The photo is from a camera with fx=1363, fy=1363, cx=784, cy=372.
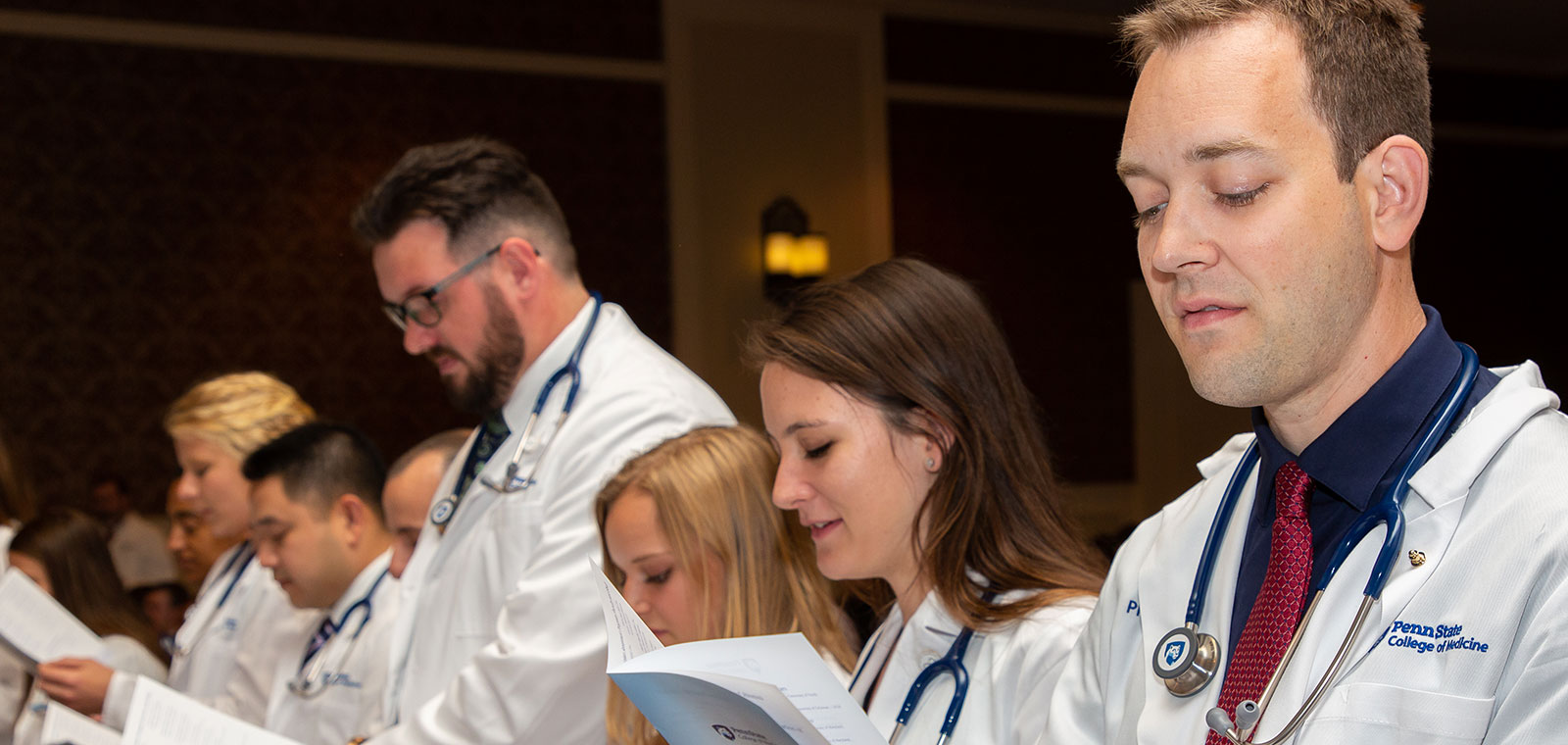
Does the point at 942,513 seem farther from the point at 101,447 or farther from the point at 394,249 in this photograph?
the point at 101,447

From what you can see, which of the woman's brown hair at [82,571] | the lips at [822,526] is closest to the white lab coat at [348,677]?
the woman's brown hair at [82,571]

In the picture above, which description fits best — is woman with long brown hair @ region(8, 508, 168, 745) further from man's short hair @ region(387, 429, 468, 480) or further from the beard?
the beard

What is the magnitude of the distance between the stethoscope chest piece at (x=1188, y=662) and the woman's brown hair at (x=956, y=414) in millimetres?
509

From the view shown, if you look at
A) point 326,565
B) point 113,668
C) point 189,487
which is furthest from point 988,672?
point 189,487

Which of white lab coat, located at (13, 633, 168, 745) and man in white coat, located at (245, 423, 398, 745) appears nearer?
man in white coat, located at (245, 423, 398, 745)

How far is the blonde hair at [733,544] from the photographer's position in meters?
2.12

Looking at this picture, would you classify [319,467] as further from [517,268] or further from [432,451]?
[517,268]

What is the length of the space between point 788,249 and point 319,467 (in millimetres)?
→ 4190

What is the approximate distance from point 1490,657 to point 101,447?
645 centimetres

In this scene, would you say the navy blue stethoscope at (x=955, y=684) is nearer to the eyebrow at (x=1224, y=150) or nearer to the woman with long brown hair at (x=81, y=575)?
the eyebrow at (x=1224, y=150)

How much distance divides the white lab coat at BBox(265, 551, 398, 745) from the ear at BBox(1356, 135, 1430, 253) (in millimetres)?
2403

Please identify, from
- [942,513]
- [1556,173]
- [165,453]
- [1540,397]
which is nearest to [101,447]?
[165,453]

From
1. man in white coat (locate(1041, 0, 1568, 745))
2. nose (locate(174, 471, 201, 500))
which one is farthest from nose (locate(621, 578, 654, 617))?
nose (locate(174, 471, 201, 500))

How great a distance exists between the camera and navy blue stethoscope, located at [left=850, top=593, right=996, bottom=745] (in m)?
1.71
